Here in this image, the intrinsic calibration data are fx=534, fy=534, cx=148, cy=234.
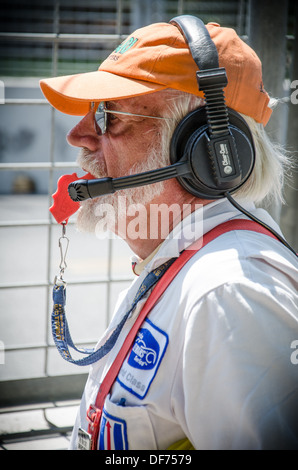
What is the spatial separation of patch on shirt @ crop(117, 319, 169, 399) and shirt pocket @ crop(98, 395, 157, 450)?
0.12ft

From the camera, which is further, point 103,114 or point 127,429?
point 103,114

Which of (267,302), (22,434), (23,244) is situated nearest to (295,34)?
(267,302)

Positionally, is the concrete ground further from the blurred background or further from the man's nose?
the man's nose

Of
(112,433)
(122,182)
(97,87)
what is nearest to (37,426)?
(112,433)

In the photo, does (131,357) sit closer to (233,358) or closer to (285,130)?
(233,358)

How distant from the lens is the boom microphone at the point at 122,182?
1.14 meters

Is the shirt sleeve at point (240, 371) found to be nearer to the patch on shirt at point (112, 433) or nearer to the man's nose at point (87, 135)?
the patch on shirt at point (112, 433)

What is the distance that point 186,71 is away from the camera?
3.71ft

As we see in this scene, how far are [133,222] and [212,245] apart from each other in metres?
0.26

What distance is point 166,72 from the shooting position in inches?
44.7

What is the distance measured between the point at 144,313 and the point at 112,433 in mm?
239

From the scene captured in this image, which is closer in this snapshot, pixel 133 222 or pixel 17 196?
pixel 133 222

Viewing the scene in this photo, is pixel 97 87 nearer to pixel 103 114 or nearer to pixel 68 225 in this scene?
pixel 103 114

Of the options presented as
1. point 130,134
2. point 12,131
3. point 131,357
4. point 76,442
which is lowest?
point 76,442
